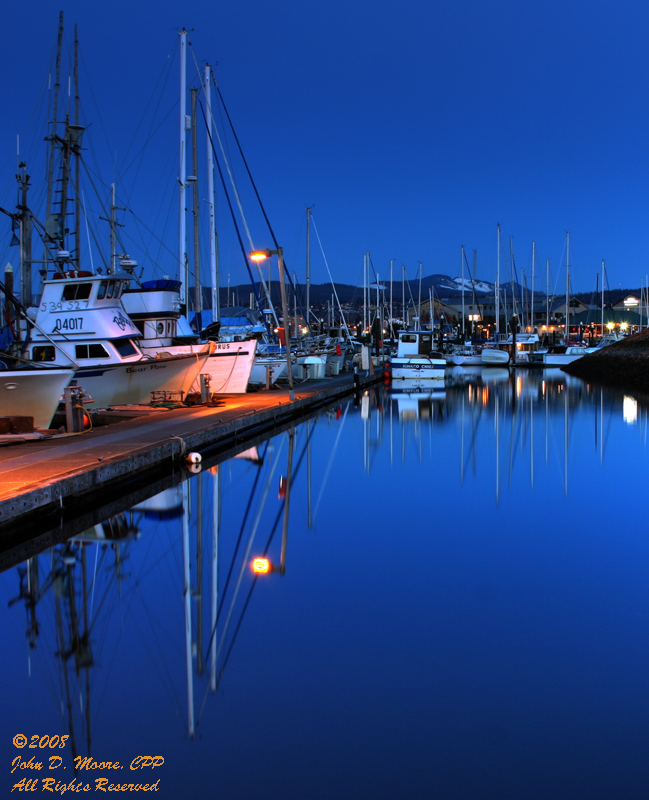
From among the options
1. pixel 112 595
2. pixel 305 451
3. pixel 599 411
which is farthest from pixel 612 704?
pixel 599 411

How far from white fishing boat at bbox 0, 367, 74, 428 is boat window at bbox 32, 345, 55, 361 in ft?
16.8

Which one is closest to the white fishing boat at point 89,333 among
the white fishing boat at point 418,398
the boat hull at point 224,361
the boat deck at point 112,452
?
the boat hull at point 224,361

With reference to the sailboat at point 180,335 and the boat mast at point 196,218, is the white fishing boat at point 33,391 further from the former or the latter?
the boat mast at point 196,218

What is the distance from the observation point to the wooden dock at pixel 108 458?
938 centimetres

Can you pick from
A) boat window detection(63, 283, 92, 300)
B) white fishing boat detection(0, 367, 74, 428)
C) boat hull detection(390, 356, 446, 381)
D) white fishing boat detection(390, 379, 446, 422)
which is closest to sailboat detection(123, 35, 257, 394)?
boat window detection(63, 283, 92, 300)

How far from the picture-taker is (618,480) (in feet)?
51.1

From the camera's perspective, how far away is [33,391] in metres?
15.4

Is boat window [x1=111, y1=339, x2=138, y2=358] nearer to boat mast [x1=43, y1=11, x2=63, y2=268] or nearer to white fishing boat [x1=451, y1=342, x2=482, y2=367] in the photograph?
boat mast [x1=43, y1=11, x2=63, y2=268]

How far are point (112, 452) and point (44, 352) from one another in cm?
958

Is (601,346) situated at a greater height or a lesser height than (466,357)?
greater

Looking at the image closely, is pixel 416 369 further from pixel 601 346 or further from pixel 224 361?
pixel 601 346

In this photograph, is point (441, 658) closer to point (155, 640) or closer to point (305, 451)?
point (155, 640)

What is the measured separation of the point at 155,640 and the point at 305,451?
11.7 m

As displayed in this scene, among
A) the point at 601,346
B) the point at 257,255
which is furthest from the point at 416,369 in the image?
the point at 601,346
